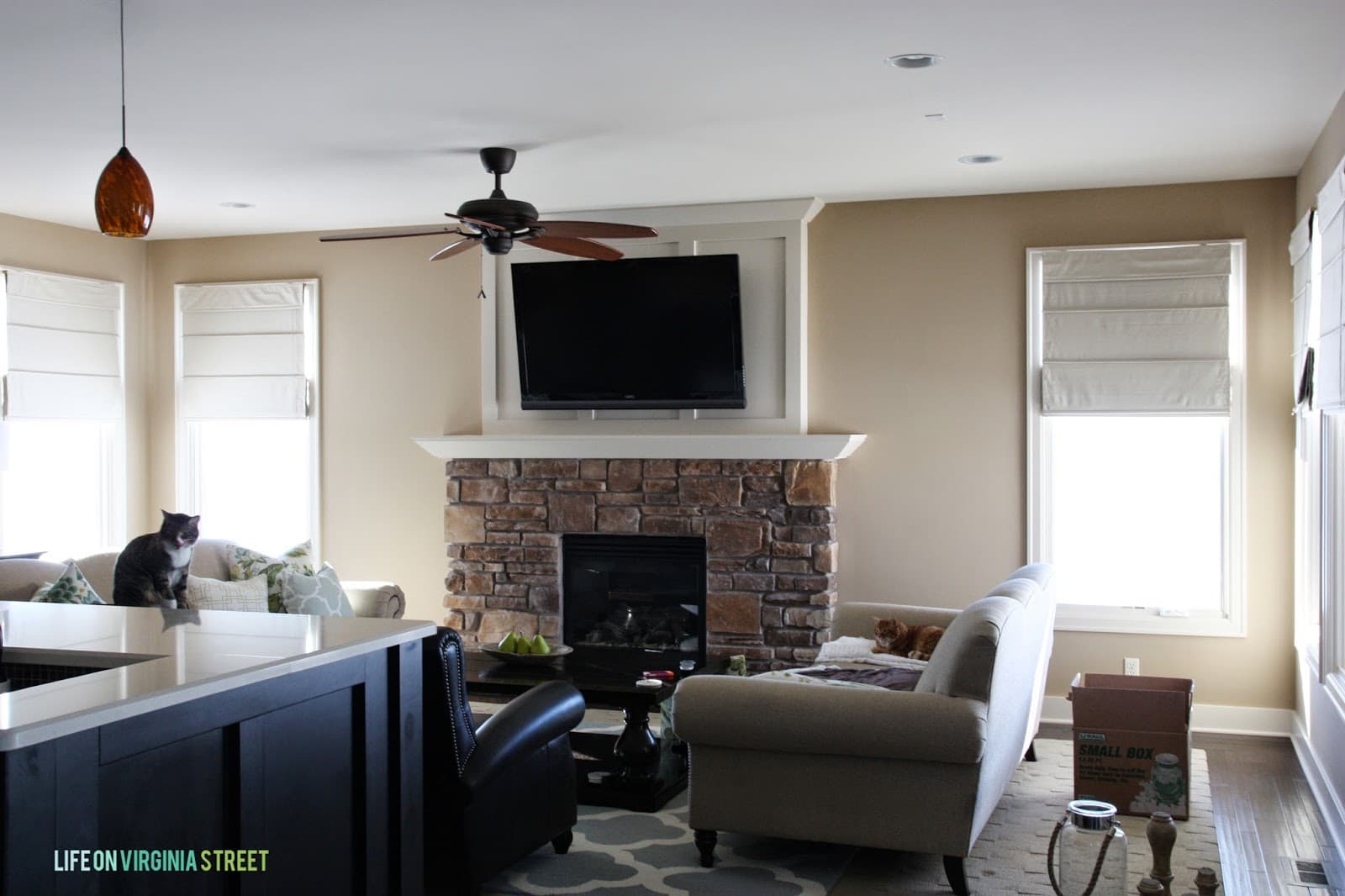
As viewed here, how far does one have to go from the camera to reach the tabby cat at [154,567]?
4.47 m

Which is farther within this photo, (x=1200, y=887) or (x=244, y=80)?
(x=244, y=80)

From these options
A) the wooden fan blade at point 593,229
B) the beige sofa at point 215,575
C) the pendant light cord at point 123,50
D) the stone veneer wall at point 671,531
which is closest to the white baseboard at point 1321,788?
the stone veneer wall at point 671,531

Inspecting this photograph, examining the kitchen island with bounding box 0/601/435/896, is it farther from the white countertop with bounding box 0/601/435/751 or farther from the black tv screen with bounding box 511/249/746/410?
the black tv screen with bounding box 511/249/746/410

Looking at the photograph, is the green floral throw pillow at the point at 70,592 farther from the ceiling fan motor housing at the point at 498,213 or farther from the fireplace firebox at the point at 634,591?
the fireplace firebox at the point at 634,591

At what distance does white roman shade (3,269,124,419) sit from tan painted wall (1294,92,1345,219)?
6.28 m

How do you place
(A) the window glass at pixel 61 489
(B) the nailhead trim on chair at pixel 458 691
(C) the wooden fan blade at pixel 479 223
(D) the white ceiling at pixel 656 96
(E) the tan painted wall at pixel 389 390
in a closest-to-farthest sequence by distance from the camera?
(B) the nailhead trim on chair at pixel 458 691
(D) the white ceiling at pixel 656 96
(C) the wooden fan blade at pixel 479 223
(A) the window glass at pixel 61 489
(E) the tan painted wall at pixel 389 390

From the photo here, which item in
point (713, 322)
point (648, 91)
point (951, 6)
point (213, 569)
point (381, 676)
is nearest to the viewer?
point (381, 676)

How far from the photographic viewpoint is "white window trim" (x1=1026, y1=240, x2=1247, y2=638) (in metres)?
→ 5.73

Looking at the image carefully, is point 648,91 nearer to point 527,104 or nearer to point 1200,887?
point 527,104

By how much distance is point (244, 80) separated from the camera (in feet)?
13.7

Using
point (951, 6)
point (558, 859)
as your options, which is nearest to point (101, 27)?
point (951, 6)

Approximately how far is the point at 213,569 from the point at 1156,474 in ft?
15.0

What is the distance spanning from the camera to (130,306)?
735cm

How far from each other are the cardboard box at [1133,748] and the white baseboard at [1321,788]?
471 mm
